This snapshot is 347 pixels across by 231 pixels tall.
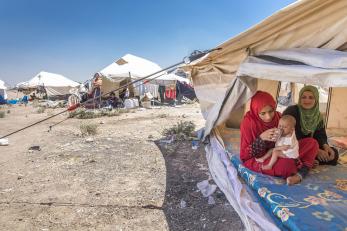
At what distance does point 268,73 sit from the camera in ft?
10.2

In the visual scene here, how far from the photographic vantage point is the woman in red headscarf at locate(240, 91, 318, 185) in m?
3.04

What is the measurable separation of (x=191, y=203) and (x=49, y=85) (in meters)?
27.7

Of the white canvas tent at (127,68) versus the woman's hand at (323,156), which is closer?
the woman's hand at (323,156)

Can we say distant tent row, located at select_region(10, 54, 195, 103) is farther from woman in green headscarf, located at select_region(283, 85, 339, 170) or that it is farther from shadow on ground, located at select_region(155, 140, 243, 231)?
woman in green headscarf, located at select_region(283, 85, 339, 170)

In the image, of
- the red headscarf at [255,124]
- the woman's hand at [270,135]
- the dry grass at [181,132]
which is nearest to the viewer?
the woman's hand at [270,135]

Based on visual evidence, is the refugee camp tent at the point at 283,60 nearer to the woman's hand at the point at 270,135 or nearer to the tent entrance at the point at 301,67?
the tent entrance at the point at 301,67

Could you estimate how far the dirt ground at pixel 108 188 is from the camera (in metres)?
3.03

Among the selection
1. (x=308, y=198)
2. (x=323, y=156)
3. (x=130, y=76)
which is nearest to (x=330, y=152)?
(x=323, y=156)

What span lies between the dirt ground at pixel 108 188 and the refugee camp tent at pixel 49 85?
75.0 feet

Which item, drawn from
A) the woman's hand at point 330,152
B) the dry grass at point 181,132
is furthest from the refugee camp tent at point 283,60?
the dry grass at point 181,132

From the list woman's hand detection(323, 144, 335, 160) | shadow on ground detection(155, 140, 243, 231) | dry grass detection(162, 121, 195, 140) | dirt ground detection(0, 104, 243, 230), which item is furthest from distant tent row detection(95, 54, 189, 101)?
woman's hand detection(323, 144, 335, 160)

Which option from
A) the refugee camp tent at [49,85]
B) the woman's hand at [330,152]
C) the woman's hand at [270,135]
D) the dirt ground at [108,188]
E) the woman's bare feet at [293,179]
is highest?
the refugee camp tent at [49,85]

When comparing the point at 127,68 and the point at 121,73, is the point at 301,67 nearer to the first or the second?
the point at 121,73

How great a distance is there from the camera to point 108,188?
397 centimetres
